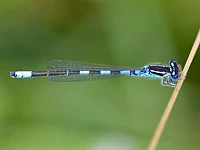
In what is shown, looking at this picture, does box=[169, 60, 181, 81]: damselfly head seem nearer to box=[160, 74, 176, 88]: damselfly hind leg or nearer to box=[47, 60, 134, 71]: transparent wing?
box=[160, 74, 176, 88]: damselfly hind leg

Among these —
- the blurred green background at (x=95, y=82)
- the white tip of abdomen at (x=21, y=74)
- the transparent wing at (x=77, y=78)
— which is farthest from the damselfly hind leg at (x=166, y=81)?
the white tip of abdomen at (x=21, y=74)

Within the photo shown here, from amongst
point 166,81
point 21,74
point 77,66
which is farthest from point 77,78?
point 166,81

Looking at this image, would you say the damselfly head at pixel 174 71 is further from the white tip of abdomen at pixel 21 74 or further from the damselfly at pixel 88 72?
the white tip of abdomen at pixel 21 74

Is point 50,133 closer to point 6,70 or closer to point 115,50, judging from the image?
point 6,70

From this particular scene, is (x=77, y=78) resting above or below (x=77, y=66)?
below

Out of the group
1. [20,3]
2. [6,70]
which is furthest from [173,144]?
[20,3]

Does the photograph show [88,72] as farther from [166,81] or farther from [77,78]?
[166,81]

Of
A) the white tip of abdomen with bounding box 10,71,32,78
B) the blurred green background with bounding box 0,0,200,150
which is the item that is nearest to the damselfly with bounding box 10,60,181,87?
the white tip of abdomen with bounding box 10,71,32,78
